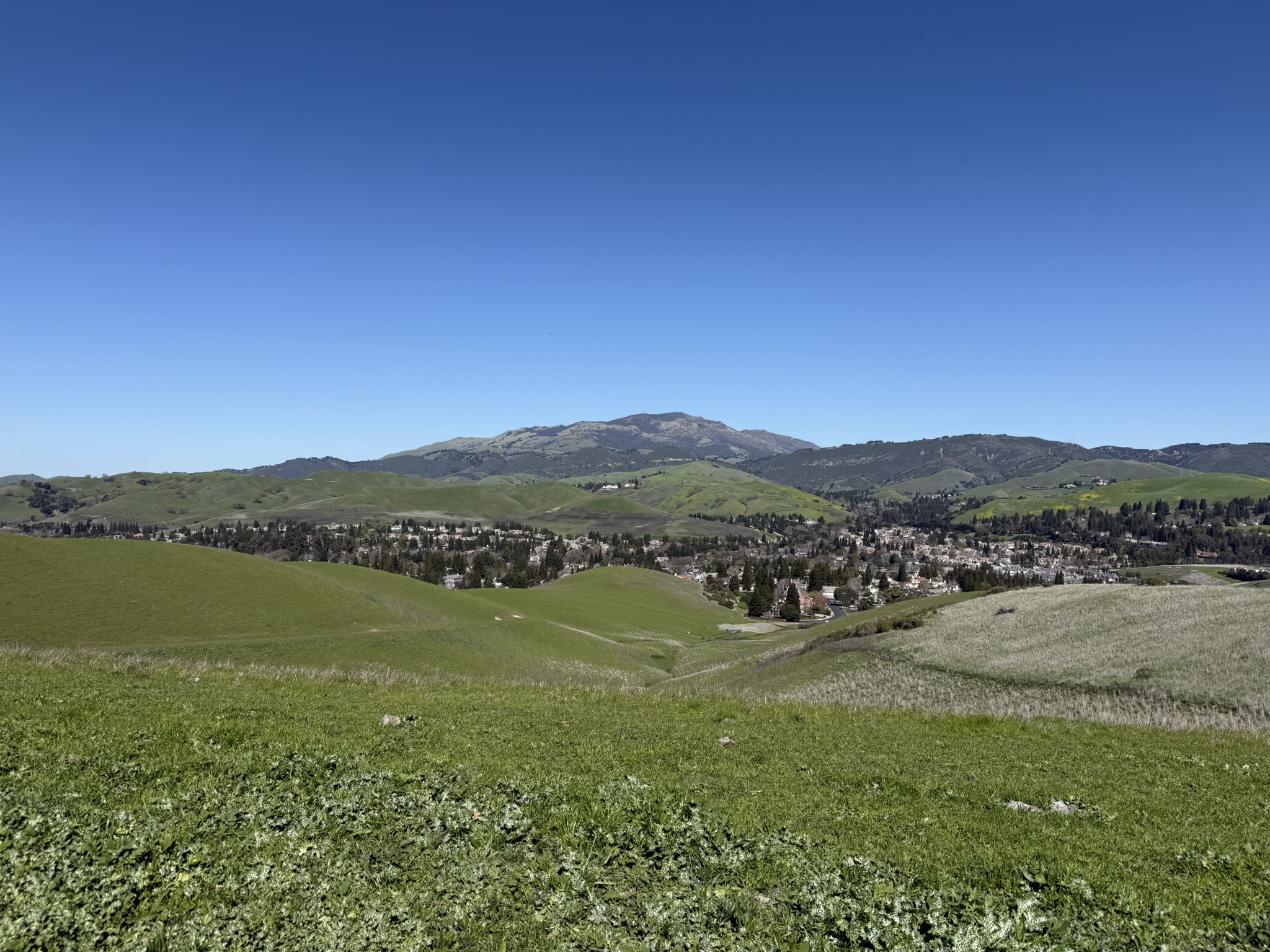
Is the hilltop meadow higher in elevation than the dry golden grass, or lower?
higher

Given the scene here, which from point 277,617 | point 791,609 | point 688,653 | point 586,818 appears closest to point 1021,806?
point 586,818

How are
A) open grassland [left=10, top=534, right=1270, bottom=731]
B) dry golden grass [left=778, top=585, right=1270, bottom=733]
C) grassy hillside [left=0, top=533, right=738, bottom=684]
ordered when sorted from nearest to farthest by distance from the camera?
1. dry golden grass [left=778, top=585, right=1270, bottom=733]
2. open grassland [left=10, top=534, right=1270, bottom=731]
3. grassy hillside [left=0, top=533, right=738, bottom=684]

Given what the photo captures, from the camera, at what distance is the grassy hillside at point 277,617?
2202 inches

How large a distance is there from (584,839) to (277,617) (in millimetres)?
67285

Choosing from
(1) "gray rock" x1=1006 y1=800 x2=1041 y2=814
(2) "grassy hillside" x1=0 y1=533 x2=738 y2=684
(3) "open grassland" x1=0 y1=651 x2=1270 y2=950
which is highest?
(3) "open grassland" x1=0 y1=651 x2=1270 y2=950

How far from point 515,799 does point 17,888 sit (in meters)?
7.06

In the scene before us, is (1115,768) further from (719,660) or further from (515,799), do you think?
(719,660)

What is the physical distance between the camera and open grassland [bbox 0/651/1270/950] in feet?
29.4

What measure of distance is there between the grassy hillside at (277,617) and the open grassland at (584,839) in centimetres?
3509

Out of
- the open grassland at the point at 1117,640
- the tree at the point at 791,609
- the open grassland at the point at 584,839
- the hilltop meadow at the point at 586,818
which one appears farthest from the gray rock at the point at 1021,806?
the tree at the point at 791,609

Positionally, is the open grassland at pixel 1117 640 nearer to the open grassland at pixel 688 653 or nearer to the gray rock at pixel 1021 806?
the open grassland at pixel 688 653

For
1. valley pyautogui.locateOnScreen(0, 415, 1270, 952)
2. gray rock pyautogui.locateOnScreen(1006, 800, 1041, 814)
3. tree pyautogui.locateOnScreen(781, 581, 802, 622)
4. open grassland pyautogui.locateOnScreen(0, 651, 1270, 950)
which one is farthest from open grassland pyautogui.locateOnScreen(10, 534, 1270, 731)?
tree pyautogui.locateOnScreen(781, 581, 802, 622)

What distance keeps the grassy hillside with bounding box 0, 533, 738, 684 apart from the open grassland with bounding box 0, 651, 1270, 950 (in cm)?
3509

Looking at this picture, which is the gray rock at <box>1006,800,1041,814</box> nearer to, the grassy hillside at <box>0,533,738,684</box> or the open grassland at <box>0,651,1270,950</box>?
the open grassland at <box>0,651,1270,950</box>
